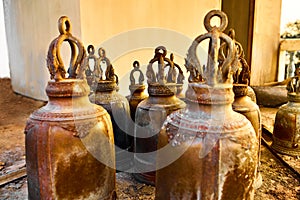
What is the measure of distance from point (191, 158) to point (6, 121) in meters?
2.69

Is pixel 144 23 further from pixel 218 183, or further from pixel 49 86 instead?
pixel 218 183

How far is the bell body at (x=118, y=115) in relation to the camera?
1391 millimetres

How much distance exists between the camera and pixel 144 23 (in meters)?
3.10

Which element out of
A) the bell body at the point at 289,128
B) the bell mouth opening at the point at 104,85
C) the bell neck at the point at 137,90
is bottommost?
the bell body at the point at 289,128

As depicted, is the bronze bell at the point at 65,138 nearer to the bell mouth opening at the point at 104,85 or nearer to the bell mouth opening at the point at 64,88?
the bell mouth opening at the point at 64,88

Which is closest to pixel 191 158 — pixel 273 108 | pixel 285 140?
pixel 285 140

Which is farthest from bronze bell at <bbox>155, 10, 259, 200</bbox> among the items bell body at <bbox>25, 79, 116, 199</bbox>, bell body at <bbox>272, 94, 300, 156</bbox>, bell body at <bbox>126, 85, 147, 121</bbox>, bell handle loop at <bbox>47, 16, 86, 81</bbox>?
bell body at <bbox>272, 94, 300, 156</bbox>

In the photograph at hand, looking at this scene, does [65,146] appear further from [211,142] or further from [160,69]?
[160,69]

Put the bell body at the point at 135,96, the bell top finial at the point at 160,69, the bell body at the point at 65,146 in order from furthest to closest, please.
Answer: the bell body at the point at 135,96 → the bell top finial at the point at 160,69 → the bell body at the point at 65,146

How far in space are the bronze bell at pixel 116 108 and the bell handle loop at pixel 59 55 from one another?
45cm

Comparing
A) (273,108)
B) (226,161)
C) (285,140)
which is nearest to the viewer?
(226,161)

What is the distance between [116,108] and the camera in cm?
140

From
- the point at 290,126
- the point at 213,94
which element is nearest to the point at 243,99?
the point at 213,94

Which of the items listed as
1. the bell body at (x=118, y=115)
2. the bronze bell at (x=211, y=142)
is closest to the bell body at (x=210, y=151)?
the bronze bell at (x=211, y=142)
